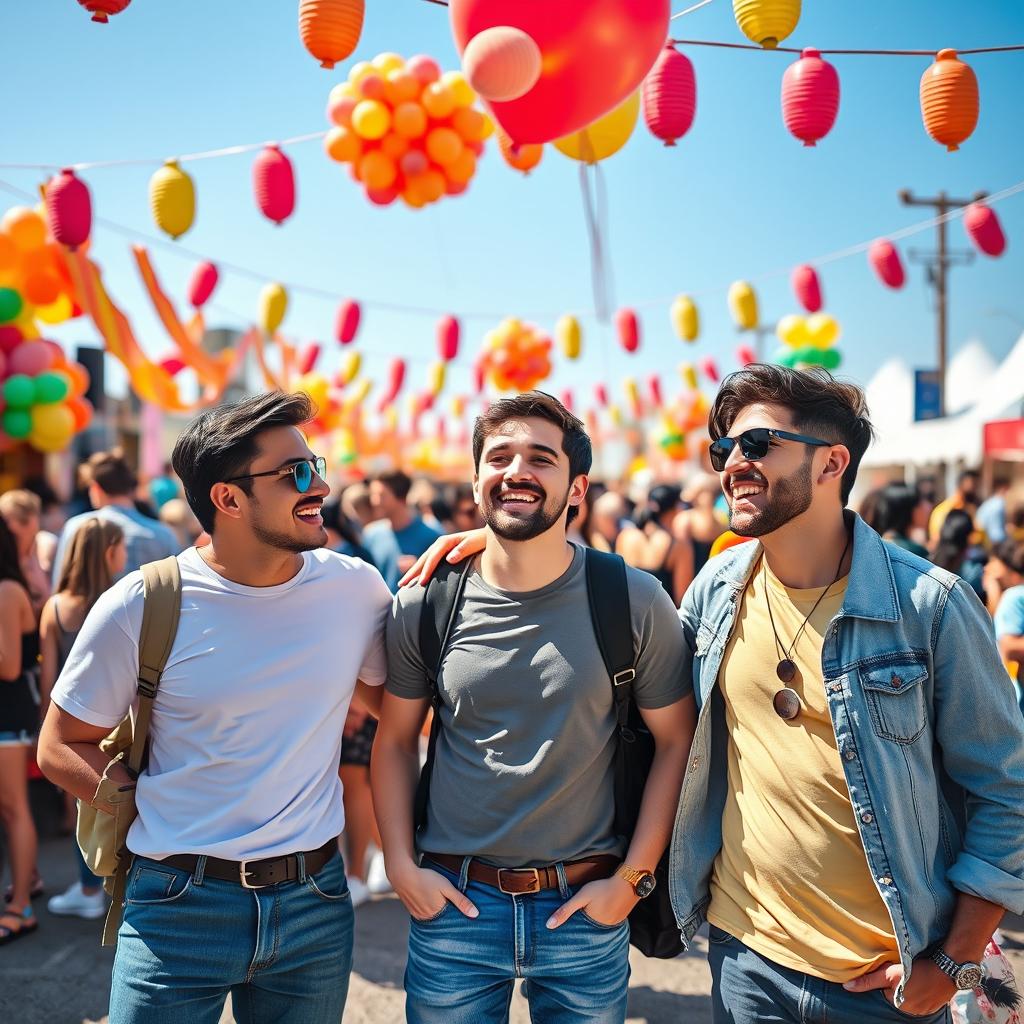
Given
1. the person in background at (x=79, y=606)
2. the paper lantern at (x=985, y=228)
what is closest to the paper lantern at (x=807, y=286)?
the paper lantern at (x=985, y=228)

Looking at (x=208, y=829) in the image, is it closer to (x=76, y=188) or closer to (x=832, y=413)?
(x=832, y=413)

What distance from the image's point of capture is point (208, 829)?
6.19ft

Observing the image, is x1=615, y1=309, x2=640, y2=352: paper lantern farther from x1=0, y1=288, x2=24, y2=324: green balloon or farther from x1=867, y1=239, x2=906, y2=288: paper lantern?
x1=0, y1=288, x2=24, y2=324: green balloon

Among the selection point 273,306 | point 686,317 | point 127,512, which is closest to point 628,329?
point 686,317

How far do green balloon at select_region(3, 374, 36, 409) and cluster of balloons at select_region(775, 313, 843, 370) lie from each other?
826 centimetres

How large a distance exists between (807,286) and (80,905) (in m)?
7.78

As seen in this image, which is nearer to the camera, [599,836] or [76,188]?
[599,836]

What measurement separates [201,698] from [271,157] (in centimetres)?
514

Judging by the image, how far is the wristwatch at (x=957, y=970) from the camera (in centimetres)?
172

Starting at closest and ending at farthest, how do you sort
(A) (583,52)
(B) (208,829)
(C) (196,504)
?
(B) (208,829) < (C) (196,504) < (A) (583,52)

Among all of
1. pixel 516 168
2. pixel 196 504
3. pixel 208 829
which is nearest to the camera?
pixel 208 829

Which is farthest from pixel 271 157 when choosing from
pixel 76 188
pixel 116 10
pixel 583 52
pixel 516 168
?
pixel 583 52

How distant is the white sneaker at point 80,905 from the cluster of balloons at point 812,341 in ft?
29.9

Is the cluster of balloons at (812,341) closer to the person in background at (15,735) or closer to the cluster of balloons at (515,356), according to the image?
the cluster of balloons at (515,356)
